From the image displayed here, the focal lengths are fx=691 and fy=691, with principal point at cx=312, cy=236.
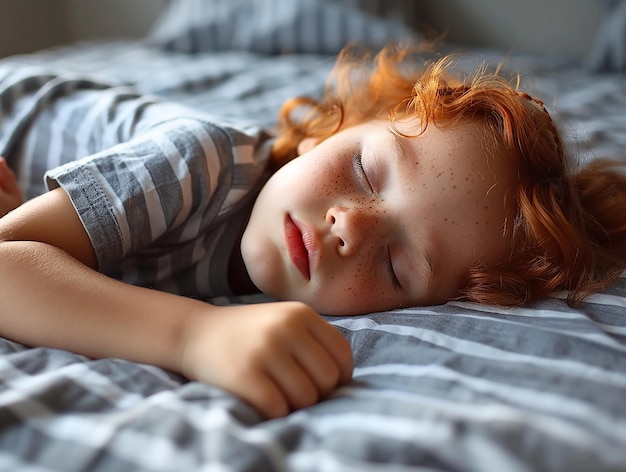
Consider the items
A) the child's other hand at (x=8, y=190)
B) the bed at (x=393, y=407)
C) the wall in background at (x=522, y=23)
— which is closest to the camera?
the bed at (x=393, y=407)

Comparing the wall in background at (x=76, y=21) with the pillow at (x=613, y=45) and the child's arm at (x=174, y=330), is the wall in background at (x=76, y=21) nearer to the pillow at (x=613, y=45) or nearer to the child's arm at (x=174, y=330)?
the pillow at (x=613, y=45)

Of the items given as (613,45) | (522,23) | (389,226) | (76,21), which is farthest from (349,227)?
(76,21)

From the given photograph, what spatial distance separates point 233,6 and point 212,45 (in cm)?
14

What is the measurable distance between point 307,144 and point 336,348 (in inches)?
19.3

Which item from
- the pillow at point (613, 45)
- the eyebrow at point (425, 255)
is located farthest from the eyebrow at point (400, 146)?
the pillow at point (613, 45)

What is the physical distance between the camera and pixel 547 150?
2.91ft

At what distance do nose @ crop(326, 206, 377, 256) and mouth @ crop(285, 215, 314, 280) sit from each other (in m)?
0.03

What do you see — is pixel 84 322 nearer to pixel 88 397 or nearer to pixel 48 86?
pixel 88 397

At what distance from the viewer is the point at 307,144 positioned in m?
1.05

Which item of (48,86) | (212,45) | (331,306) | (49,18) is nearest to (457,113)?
(331,306)

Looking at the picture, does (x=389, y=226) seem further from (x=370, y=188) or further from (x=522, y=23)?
(x=522, y=23)

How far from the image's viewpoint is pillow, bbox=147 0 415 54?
203 cm

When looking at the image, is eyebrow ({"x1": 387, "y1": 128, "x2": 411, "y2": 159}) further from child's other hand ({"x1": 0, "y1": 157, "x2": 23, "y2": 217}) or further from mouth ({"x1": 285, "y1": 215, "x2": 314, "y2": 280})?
child's other hand ({"x1": 0, "y1": 157, "x2": 23, "y2": 217})

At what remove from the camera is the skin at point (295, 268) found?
603 mm
